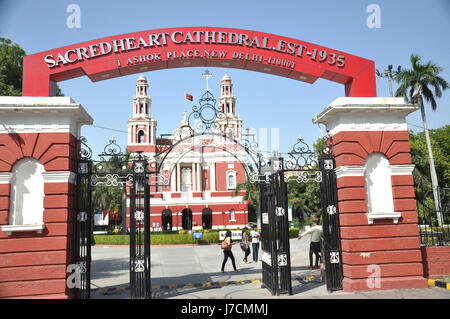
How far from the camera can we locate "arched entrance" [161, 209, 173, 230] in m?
44.4

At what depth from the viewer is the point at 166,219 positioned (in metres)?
45.8

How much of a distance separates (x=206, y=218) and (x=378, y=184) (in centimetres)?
3723

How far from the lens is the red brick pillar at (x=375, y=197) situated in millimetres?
8594

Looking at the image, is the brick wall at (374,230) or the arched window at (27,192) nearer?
the arched window at (27,192)

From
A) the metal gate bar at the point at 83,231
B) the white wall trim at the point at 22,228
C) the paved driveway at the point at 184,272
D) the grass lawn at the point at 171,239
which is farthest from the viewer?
the grass lawn at the point at 171,239

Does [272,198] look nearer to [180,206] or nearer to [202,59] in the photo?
[202,59]

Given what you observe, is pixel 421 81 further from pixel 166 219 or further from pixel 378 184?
pixel 166 219

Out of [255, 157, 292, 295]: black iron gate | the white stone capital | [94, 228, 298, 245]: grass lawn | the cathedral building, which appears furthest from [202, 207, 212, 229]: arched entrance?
the white stone capital

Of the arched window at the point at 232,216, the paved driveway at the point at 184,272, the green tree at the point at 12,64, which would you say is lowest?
the paved driveway at the point at 184,272

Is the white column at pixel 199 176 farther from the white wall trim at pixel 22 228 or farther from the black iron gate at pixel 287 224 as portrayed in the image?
the white wall trim at pixel 22 228

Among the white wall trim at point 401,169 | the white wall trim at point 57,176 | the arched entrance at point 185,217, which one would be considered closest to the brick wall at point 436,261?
the white wall trim at point 401,169

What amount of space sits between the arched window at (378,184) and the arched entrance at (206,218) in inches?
1422

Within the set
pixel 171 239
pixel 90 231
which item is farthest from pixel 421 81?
pixel 90 231

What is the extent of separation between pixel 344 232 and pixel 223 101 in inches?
1487
